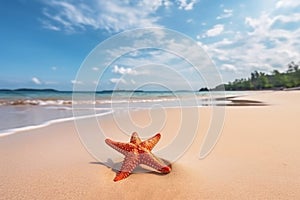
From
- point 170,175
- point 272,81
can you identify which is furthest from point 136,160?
point 272,81

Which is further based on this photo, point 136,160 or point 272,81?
point 272,81

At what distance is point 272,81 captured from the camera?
246 ft

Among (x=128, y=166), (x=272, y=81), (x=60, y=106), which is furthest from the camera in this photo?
(x=272, y=81)

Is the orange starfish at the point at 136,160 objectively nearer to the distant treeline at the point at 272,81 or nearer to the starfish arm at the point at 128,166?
the starfish arm at the point at 128,166

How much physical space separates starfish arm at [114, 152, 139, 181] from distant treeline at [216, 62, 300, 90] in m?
71.9

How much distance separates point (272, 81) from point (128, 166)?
8362cm

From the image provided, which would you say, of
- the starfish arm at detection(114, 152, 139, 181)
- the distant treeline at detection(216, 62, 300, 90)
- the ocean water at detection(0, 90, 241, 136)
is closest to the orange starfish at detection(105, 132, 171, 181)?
the starfish arm at detection(114, 152, 139, 181)

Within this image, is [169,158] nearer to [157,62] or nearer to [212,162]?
[212,162]

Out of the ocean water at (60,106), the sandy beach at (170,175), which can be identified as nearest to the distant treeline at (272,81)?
the ocean water at (60,106)

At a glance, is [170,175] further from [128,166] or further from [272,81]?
[272,81]

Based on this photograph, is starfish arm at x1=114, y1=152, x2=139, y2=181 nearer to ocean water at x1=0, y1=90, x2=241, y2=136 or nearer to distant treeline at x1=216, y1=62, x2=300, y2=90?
ocean water at x1=0, y1=90, x2=241, y2=136

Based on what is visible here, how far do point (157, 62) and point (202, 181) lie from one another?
2.19 m

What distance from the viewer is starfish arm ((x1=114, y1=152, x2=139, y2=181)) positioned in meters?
2.45

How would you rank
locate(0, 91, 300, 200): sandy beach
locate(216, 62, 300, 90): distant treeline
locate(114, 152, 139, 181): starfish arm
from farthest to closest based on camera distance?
locate(216, 62, 300, 90): distant treeline
locate(114, 152, 139, 181): starfish arm
locate(0, 91, 300, 200): sandy beach
